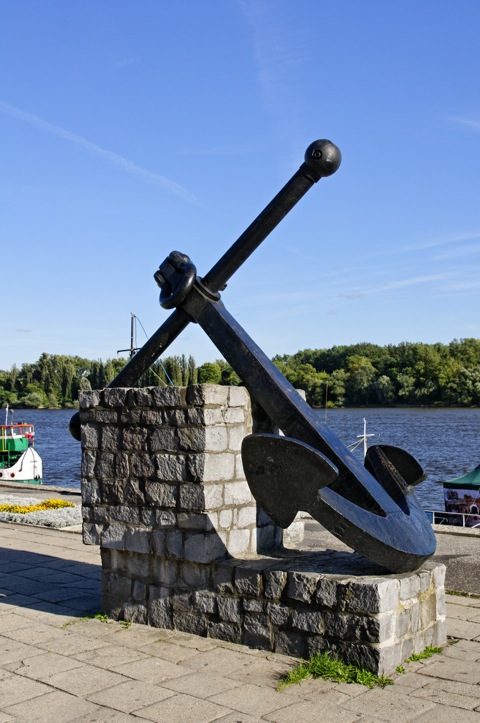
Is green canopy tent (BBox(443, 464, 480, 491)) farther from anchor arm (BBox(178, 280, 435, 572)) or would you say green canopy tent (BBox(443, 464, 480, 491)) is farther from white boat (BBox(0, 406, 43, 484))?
white boat (BBox(0, 406, 43, 484))

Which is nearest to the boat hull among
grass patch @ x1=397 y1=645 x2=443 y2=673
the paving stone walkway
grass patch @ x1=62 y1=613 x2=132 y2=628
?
the paving stone walkway

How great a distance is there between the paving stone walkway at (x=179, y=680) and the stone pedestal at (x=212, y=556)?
195 millimetres

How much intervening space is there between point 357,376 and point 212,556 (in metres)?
61.2

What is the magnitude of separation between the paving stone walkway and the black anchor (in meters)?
0.78

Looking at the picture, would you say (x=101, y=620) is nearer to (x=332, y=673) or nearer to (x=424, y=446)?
(x=332, y=673)

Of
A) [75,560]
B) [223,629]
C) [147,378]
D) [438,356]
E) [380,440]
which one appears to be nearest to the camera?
[223,629]

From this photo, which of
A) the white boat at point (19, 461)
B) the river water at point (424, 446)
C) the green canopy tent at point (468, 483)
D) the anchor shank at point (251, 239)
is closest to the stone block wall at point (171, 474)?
the anchor shank at point (251, 239)

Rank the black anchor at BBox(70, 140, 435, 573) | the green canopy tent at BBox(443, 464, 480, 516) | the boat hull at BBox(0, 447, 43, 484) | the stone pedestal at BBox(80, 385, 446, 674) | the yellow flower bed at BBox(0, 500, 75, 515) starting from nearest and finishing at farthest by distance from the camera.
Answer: the black anchor at BBox(70, 140, 435, 573), the stone pedestal at BBox(80, 385, 446, 674), the yellow flower bed at BBox(0, 500, 75, 515), the green canopy tent at BBox(443, 464, 480, 516), the boat hull at BBox(0, 447, 43, 484)

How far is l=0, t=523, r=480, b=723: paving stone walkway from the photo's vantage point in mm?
4164

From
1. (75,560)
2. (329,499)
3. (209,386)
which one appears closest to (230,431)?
(209,386)

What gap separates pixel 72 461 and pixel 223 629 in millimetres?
32986

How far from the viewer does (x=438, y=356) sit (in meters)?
70.2

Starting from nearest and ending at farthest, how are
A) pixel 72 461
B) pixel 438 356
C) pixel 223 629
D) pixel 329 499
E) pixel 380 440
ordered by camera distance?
pixel 329 499 → pixel 223 629 → pixel 72 461 → pixel 380 440 → pixel 438 356

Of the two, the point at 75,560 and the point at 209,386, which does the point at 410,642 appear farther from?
the point at 75,560
